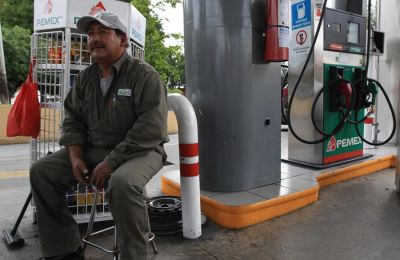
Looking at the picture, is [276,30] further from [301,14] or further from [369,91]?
[369,91]

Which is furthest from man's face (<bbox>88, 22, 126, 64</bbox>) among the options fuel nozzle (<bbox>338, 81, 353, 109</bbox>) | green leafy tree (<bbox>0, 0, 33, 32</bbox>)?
green leafy tree (<bbox>0, 0, 33, 32</bbox>)

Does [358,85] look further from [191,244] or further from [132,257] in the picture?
[132,257]

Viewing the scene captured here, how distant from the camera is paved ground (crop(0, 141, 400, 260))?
266 centimetres

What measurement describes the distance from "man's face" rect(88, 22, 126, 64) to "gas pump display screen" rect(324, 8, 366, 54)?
2.92m

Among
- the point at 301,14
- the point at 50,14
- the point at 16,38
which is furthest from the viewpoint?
the point at 16,38

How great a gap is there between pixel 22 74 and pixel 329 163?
14964mm

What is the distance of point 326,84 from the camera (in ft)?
14.7

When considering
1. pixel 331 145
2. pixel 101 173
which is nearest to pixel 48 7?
pixel 101 173

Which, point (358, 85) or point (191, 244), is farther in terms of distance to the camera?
point (358, 85)

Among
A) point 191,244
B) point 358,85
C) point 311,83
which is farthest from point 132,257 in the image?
point 358,85

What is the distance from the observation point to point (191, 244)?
2.86 metres

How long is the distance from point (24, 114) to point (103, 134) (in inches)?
33.5

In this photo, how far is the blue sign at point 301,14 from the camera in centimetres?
437

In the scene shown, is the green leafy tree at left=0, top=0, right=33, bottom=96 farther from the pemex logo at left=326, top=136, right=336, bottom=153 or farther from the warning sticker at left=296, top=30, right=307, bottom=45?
the pemex logo at left=326, top=136, right=336, bottom=153
